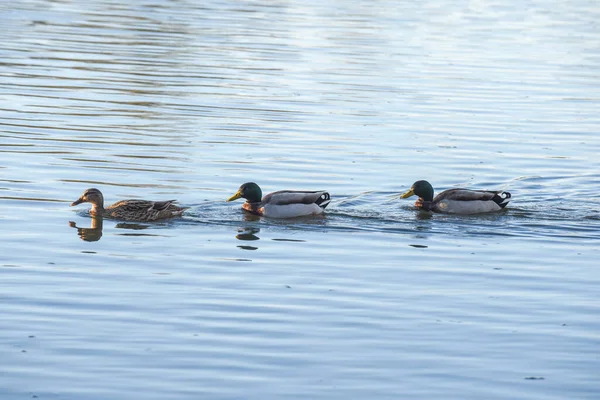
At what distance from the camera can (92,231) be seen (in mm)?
13508

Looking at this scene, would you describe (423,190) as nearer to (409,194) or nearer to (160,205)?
(409,194)

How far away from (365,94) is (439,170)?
760 cm

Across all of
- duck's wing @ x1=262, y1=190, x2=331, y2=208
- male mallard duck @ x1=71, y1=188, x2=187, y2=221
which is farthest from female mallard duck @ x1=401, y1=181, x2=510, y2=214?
male mallard duck @ x1=71, y1=188, x2=187, y2=221

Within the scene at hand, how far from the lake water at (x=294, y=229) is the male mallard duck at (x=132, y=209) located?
14 centimetres

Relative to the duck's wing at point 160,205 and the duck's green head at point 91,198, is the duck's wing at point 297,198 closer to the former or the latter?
the duck's wing at point 160,205

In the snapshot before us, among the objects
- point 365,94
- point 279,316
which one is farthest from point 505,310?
point 365,94

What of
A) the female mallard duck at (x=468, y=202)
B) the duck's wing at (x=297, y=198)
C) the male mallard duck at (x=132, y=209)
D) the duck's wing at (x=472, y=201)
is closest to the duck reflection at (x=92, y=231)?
the male mallard duck at (x=132, y=209)

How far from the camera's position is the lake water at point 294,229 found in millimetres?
8742

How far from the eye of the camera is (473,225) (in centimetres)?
1457

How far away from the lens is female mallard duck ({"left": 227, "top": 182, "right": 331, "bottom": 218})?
14.5 metres

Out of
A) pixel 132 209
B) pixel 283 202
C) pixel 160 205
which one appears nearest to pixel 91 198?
pixel 132 209

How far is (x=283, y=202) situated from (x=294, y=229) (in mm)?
592

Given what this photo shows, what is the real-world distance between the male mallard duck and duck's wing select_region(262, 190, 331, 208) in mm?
1233

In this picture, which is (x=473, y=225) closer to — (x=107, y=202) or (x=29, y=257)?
(x=107, y=202)
